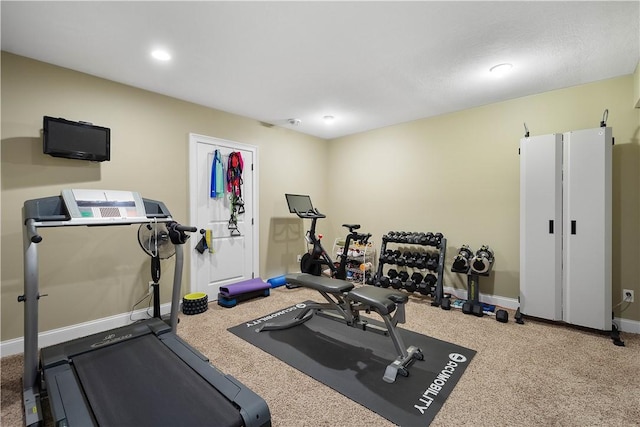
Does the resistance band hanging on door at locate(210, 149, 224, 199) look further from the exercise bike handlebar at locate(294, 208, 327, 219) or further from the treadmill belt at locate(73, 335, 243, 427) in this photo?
the treadmill belt at locate(73, 335, 243, 427)

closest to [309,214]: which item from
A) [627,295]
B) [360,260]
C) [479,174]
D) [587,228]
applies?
[360,260]

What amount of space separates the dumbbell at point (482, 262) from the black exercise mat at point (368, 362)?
48.5 inches

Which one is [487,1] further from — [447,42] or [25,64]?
[25,64]

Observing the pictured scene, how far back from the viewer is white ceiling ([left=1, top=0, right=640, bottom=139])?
2.03 metres

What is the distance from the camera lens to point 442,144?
424cm

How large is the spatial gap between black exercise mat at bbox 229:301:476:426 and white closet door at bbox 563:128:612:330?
56.2 inches

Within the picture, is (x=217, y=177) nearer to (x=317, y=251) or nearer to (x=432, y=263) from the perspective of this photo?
(x=317, y=251)

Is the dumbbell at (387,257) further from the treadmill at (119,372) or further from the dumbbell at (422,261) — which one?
the treadmill at (119,372)

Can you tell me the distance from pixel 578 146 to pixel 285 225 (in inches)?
157

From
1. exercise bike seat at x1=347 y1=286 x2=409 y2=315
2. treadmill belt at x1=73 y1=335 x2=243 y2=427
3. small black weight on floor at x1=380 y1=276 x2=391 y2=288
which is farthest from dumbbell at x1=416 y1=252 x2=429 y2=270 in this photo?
treadmill belt at x1=73 y1=335 x2=243 y2=427

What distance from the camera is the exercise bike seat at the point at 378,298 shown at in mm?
2246

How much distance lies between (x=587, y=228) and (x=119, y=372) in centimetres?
427

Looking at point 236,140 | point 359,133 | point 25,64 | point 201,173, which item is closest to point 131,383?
point 201,173

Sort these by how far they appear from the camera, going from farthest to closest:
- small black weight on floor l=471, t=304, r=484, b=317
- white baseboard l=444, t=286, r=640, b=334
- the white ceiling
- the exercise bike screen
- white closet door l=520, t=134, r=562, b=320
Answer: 1. the exercise bike screen
2. small black weight on floor l=471, t=304, r=484, b=317
3. white closet door l=520, t=134, r=562, b=320
4. white baseboard l=444, t=286, r=640, b=334
5. the white ceiling
